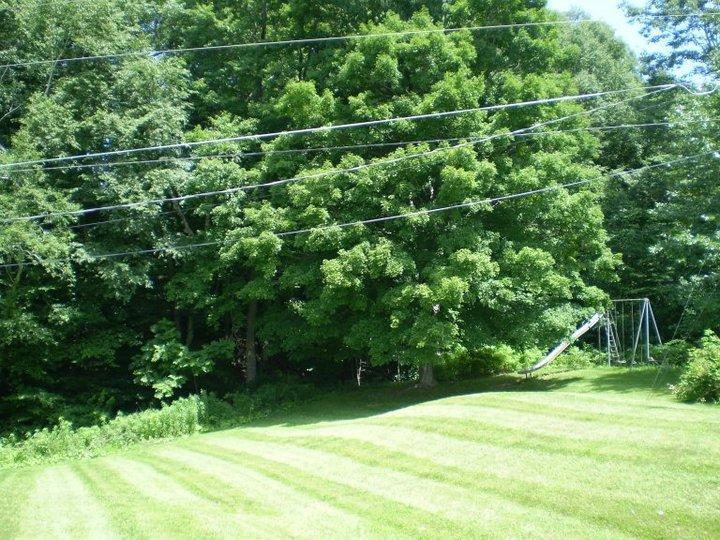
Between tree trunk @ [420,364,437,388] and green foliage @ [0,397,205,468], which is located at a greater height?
tree trunk @ [420,364,437,388]

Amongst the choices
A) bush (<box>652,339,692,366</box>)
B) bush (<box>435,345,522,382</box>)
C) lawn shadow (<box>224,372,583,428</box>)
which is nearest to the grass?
lawn shadow (<box>224,372,583,428</box>)

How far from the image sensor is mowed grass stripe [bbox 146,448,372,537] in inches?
278

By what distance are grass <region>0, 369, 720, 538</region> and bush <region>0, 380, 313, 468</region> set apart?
2.09 meters

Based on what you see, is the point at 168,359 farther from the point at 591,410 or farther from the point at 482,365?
the point at 591,410

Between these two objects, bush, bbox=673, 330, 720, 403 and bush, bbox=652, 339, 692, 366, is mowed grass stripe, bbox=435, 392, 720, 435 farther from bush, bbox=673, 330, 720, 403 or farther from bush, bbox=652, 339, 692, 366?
bush, bbox=652, 339, 692, 366

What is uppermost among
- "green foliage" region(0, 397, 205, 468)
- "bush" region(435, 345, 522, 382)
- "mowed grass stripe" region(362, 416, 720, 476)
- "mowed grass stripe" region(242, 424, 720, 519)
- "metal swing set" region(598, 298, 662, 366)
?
"metal swing set" region(598, 298, 662, 366)

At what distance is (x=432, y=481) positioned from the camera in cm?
832

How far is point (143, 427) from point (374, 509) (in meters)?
10.5

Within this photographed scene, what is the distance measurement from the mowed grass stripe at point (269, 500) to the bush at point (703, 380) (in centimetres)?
781

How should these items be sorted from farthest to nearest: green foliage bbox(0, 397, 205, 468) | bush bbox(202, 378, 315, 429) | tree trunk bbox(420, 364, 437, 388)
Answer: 1. tree trunk bbox(420, 364, 437, 388)
2. bush bbox(202, 378, 315, 429)
3. green foliage bbox(0, 397, 205, 468)

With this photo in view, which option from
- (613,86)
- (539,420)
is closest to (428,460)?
(539,420)

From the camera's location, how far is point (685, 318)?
17.4 metres

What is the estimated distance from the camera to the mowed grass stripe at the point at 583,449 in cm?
725

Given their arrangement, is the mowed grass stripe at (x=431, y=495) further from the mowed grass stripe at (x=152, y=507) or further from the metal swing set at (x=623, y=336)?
the metal swing set at (x=623, y=336)
